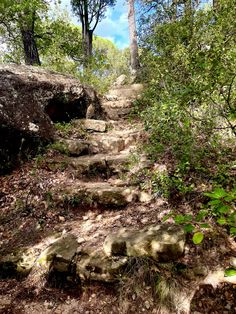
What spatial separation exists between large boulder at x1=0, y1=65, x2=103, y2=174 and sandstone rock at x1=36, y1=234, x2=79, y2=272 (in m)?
1.98

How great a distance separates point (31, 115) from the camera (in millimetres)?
4809

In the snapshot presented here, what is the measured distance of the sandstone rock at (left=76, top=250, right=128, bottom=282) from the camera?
2.41 metres

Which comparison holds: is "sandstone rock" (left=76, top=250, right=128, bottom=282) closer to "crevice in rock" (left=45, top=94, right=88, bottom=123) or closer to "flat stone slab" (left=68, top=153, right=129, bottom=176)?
"flat stone slab" (left=68, top=153, right=129, bottom=176)

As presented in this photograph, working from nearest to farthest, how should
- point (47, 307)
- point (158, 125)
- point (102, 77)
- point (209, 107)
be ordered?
point (47, 307), point (209, 107), point (158, 125), point (102, 77)

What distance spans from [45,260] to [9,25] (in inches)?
405

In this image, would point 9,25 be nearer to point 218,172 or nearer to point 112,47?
point 218,172

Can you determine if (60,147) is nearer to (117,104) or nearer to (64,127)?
(64,127)

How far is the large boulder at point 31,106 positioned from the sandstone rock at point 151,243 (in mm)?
2580

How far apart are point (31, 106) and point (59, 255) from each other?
128 inches

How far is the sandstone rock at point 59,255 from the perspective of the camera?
262 cm

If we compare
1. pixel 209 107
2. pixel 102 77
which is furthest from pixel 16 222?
pixel 102 77

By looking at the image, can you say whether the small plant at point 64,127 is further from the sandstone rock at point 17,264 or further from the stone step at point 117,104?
the sandstone rock at point 17,264

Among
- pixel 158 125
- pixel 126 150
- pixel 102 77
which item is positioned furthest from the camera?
pixel 102 77

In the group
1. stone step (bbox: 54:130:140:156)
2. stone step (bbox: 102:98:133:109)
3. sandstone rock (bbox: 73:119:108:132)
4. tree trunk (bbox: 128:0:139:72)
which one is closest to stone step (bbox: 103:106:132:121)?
stone step (bbox: 102:98:133:109)
